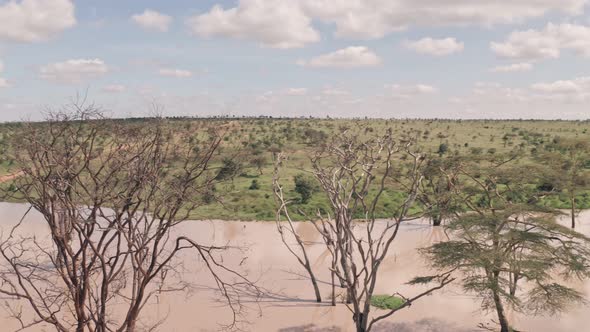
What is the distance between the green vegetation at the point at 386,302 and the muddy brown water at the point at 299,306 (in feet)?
1.83

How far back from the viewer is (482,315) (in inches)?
674

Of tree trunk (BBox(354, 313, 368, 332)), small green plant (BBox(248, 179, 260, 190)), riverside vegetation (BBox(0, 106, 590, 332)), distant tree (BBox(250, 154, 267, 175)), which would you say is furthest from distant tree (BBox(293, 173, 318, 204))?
tree trunk (BBox(354, 313, 368, 332))

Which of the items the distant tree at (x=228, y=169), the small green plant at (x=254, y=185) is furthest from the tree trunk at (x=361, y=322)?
the small green plant at (x=254, y=185)

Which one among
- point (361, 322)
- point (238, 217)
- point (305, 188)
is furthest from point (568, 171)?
point (361, 322)

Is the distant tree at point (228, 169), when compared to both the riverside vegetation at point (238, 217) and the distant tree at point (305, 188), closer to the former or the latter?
the riverside vegetation at point (238, 217)

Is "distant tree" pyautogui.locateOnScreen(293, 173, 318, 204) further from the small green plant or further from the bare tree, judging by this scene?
the small green plant

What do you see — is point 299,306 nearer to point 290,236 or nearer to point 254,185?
point 290,236

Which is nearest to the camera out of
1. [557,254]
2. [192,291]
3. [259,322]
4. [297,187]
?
[557,254]

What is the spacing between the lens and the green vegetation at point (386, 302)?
17703 millimetres

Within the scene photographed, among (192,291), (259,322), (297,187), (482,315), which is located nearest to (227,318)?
(259,322)

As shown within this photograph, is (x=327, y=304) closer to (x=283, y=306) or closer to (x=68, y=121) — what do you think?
(x=283, y=306)

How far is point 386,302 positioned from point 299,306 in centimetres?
328

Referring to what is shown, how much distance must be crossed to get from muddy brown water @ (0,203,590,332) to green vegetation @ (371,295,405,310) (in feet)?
1.83

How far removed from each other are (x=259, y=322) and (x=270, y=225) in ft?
44.4
